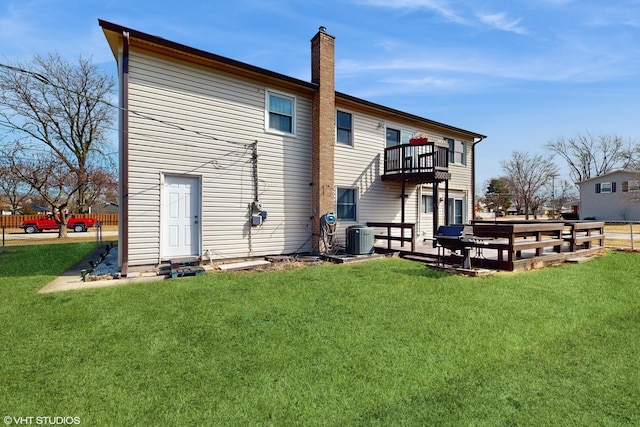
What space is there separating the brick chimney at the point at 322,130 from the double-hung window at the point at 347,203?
1028mm

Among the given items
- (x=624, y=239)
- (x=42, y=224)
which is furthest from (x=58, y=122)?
(x=624, y=239)

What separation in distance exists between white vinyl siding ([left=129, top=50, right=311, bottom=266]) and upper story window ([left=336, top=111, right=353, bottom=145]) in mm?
1366

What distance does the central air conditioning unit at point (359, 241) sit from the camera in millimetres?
9625

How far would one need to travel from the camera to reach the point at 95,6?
7.36m

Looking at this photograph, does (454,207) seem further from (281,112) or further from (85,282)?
(85,282)

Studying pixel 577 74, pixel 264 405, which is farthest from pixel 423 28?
pixel 264 405

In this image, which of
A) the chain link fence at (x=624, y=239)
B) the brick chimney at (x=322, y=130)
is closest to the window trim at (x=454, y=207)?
the chain link fence at (x=624, y=239)

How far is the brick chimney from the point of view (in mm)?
9852

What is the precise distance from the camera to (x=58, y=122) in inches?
813

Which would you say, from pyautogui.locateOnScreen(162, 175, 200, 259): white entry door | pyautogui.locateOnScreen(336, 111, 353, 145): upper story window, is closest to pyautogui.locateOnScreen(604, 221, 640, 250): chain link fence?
pyautogui.locateOnScreen(336, 111, 353, 145): upper story window

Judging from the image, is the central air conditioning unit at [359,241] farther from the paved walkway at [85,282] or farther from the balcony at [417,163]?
the paved walkway at [85,282]

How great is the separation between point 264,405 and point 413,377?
4.44 ft

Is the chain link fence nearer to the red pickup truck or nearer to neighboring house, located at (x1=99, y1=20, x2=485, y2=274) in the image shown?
neighboring house, located at (x1=99, y1=20, x2=485, y2=274)

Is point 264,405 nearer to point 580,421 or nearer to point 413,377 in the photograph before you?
point 413,377
